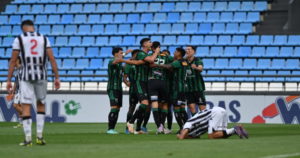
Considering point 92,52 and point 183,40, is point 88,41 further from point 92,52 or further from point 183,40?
point 183,40

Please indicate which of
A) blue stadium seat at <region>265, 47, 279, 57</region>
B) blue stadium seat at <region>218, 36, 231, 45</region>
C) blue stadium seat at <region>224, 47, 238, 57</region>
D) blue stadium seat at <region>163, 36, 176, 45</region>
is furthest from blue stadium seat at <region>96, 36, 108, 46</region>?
blue stadium seat at <region>265, 47, 279, 57</region>

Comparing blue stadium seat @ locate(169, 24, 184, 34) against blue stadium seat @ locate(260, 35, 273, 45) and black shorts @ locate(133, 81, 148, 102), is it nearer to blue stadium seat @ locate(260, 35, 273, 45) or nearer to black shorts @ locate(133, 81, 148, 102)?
blue stadium seat @ locate(260, 35, 273, 45)

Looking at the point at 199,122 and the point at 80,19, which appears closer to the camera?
the point at 199,122

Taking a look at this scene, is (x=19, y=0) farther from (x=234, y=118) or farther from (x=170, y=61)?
(x=170, y=61)

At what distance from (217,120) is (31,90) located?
3663 mm

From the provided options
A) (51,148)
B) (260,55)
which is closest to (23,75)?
(51,148)

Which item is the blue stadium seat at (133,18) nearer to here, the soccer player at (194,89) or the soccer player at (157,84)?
the soccer player at (194,89)

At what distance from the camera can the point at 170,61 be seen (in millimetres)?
16766

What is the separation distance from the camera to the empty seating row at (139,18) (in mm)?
32125

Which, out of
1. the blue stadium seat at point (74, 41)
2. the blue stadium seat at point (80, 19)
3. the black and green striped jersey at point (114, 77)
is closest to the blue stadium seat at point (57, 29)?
the blue stadium seat at point (80, 19)

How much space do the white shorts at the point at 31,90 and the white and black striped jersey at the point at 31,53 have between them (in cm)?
9

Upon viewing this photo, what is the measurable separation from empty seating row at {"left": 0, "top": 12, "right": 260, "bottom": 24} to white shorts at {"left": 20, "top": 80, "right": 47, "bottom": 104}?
2130 centimetres

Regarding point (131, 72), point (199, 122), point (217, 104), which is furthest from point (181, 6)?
point (199, 122)

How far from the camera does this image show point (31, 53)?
11.1m
